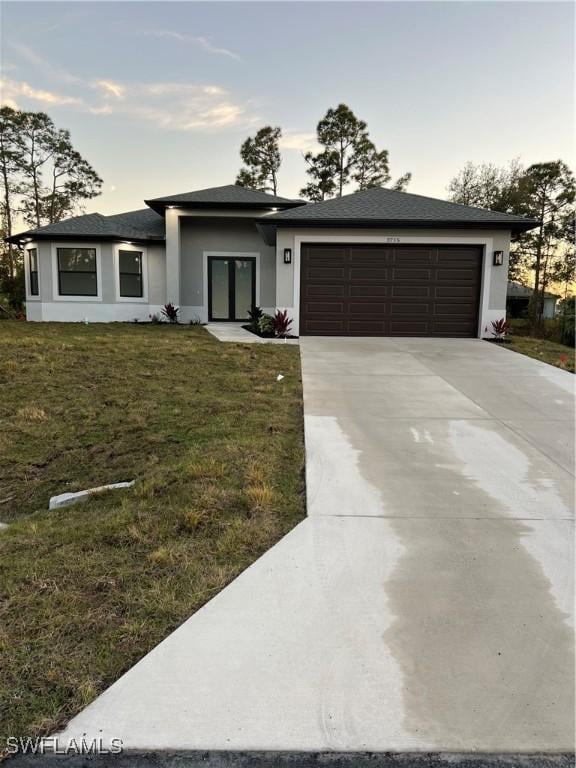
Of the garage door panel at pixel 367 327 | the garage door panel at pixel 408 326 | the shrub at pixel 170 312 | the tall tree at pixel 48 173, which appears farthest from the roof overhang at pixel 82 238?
the tall tree at pixel 48 173

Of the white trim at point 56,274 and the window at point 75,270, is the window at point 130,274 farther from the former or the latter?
the window at point 75,270

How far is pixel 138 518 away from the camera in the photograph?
342 centimetres

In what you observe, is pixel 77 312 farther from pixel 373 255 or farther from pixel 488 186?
pixel 488 186

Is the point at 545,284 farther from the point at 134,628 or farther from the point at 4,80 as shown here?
the point at 134,628

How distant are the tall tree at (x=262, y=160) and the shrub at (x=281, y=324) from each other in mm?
19626

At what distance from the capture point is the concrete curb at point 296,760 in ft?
5.49

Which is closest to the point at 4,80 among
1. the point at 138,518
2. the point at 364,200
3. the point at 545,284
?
the point at 364,200

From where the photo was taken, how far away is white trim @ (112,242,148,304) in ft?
52.9

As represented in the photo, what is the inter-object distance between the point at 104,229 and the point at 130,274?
62.3 inches

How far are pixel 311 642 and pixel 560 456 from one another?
3.49m

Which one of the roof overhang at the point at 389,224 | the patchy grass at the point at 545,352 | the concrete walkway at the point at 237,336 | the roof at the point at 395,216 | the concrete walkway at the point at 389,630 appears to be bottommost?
the concrete walkway at the point at 389,630

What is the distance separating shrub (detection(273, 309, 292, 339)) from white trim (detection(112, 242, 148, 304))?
20.4 feet

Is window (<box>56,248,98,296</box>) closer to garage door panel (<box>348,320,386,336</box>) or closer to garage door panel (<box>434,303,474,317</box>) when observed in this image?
garage door panel (<box>348,320,386,336</box>)

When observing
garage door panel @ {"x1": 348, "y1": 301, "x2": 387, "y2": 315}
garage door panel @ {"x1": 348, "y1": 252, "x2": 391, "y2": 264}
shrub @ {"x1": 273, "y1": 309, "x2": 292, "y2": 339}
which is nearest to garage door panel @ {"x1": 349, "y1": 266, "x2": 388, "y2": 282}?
garage door panel @ {"x1": 348, "y1": 252, "x2": 391, "y2": 264}
